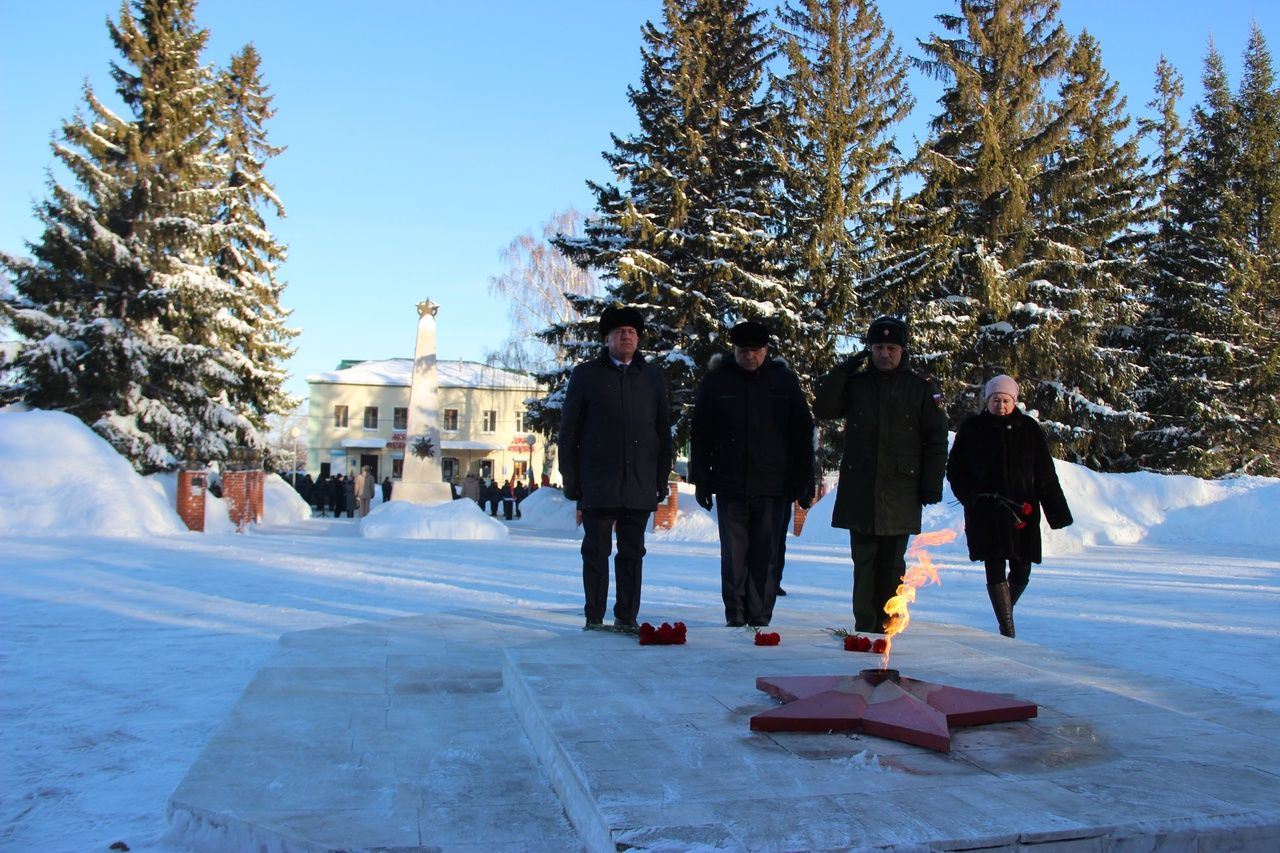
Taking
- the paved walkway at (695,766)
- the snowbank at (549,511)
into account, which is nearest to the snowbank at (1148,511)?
the snowbank at (549,511)

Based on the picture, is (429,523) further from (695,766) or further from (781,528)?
(695,766)

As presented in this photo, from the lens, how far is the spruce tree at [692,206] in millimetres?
23672

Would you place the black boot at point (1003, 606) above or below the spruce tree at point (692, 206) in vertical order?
below

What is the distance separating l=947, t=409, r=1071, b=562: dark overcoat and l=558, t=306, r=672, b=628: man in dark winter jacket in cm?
192

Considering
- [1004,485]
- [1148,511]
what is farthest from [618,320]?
[1148,511]

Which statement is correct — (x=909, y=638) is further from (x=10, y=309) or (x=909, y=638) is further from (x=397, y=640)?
(x=10, y=309)

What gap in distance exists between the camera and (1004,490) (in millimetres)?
5988

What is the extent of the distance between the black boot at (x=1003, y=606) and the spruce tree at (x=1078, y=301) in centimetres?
2307

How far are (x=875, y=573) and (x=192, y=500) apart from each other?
1756 centimetres

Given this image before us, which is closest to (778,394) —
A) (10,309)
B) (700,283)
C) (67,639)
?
(67,639)

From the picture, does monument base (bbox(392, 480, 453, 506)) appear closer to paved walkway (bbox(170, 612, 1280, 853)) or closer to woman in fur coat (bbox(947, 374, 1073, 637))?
woman in fur coat (bbox(947, 374, 1073, 637))

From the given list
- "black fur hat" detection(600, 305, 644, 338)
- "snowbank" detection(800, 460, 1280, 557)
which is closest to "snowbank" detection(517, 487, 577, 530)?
"snowbank" detection(800, 460, 1280, 557)

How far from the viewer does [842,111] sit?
26469mm

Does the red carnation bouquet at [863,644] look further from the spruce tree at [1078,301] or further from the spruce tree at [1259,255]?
the spruce tree at [1259,255]
